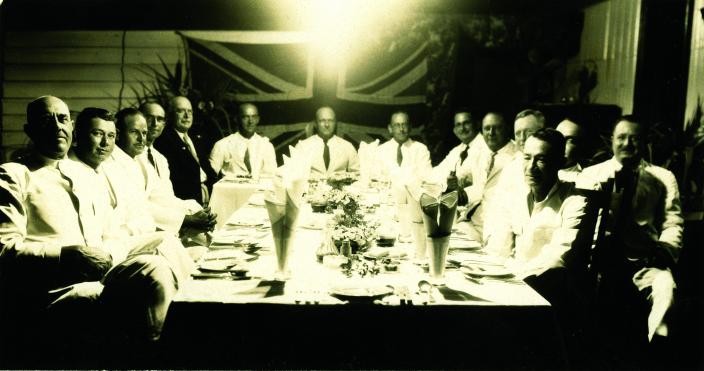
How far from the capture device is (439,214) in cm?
202

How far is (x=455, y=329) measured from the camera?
182cm

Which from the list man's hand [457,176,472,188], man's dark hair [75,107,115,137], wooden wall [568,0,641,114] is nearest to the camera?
man's dark hair [75,107,115,137]

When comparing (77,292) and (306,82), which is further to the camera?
(306,82)

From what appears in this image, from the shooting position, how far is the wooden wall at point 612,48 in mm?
5945

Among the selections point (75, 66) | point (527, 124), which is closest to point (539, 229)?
point (527, 124)

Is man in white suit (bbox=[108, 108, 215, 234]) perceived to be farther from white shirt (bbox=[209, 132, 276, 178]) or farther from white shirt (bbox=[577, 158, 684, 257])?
white shirt (bbox=[577, 158, 684, 257])

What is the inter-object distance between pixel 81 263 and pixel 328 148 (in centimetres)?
498

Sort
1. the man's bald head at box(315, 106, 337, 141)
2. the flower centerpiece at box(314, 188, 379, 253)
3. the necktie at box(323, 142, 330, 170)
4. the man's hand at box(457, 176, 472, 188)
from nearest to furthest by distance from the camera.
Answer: the flower centerpiece at box(314, 188, 379, 253), the man's hand at box(457, 176, 472, 188), the man's bald head at box(315, 106, 337, 141), the necktie at box(323, 142, 330, 170)

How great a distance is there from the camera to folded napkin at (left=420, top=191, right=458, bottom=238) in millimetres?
Result: 2004

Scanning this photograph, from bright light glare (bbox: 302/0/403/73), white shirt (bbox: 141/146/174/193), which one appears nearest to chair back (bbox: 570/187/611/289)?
white shirt (bbox: 141/146/174/193)

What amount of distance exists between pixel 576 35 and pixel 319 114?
3.26 metres

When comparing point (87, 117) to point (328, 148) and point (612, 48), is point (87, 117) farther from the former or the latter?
point (612, 48)

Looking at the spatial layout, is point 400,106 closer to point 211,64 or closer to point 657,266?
point 211,64

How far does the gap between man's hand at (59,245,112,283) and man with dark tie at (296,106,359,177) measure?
451 cm
